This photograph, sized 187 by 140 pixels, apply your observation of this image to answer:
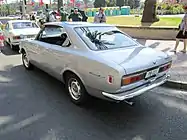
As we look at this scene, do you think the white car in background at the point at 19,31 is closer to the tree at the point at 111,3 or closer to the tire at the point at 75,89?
the tire at the point at 75,89

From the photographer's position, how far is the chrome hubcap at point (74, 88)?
4.29 metres

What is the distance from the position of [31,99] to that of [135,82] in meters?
2.34

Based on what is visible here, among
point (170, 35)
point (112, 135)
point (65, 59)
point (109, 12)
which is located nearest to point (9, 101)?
point (65, 59)

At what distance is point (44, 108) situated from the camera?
4258mm

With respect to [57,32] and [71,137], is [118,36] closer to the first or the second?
[57,32]

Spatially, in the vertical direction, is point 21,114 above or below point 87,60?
below

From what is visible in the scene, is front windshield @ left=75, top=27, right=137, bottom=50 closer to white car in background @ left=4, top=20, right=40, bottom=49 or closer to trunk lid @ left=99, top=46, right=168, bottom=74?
trunk lid @ left=99, top=46, right=168, bottom=74

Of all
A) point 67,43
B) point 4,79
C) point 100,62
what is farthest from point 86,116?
point 4,79

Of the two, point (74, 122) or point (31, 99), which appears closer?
point (74, 122)

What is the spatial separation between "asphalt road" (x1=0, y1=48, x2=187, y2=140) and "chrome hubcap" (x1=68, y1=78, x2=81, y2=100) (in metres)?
0.19

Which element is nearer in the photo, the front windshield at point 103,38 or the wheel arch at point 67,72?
the wheel arch at point 67,72

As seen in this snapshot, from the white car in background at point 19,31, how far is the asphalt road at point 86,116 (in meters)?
4.82

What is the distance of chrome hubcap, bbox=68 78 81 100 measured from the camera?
4293 mm

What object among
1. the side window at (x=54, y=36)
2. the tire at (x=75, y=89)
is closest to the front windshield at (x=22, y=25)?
the side window at (x=54, y=36)
